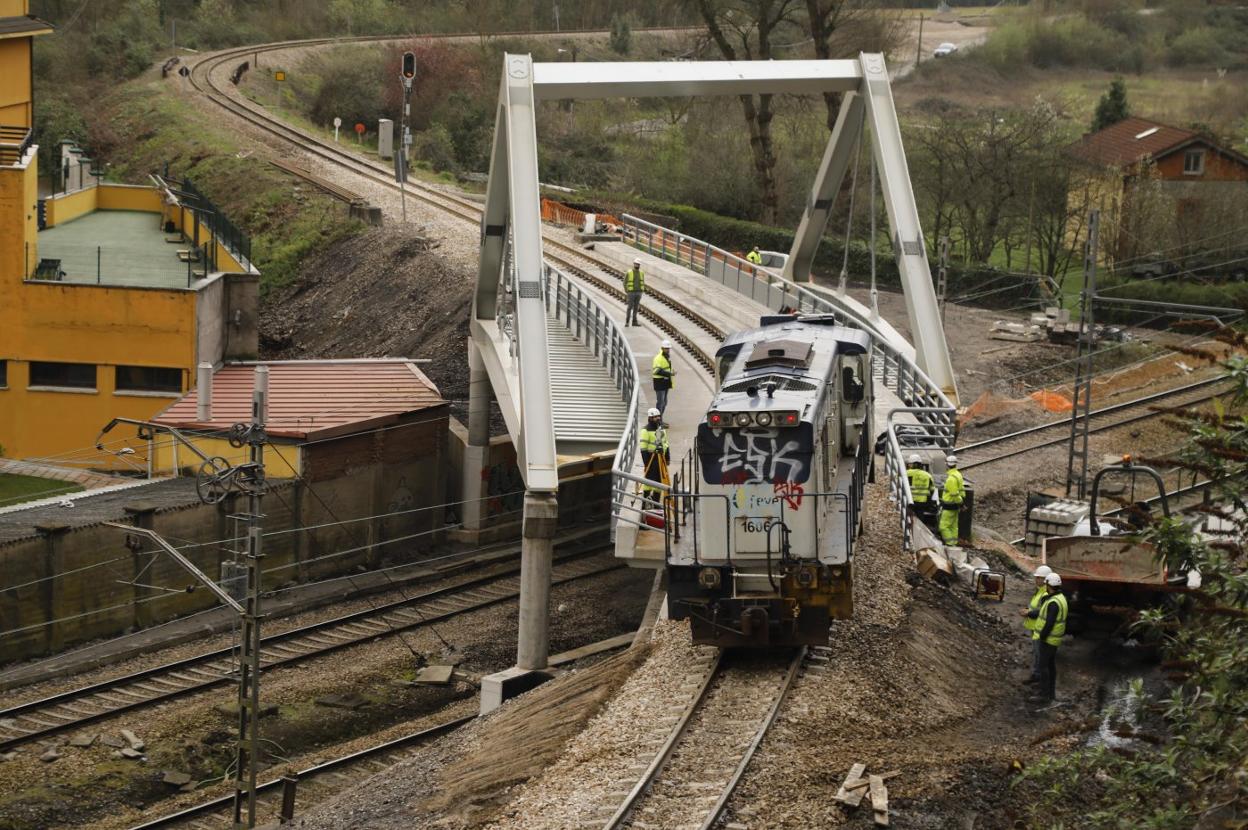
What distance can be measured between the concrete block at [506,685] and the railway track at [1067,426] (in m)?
18.2

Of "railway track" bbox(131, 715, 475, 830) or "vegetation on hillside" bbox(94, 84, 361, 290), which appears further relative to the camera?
"vegetation on hillside" bbox(94, 84, 361, 290)

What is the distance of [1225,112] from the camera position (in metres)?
86.8

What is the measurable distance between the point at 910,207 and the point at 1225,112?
59787 mm

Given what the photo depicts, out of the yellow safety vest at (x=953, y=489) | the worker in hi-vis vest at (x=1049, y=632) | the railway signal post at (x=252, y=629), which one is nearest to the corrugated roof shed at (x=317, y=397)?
the railway signal post at (x=252, y=629)

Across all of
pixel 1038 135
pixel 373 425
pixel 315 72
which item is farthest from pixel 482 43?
pixel 373 425

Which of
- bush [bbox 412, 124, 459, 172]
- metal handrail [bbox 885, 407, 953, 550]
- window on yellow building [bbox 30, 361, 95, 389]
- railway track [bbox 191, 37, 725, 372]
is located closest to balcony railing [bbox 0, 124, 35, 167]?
window on yellow building [bbox 30, 361, 95, 389]

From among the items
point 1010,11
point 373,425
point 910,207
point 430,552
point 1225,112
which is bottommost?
point 430,552

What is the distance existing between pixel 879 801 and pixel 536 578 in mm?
10641

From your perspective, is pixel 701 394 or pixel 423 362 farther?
pixel 423 362

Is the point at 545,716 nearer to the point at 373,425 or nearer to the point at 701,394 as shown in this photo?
the point at 701,394

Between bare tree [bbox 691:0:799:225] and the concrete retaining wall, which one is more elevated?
bare tree [bbox 691:0:799:225]

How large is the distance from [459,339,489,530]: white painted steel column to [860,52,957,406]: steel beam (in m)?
10.4

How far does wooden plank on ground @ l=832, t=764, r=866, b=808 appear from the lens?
1578 centimetres

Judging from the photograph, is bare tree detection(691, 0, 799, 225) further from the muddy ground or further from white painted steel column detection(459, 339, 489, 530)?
the muddy ground
